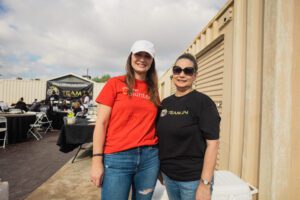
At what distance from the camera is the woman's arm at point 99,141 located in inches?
60.6

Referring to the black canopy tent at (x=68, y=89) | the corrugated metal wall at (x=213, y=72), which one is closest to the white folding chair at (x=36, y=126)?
→ the corrugated metal wall at (x=213, y=72)

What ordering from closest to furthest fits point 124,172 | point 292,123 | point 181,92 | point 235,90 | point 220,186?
point 124,172 < point 181,92 < point 220,186 < point 292,123 < point 235,90

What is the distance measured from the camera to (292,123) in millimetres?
2205

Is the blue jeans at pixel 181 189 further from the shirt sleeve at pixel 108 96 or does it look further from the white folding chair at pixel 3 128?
the white folding chair at pixel 3 128

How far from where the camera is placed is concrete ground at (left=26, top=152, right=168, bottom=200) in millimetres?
3324

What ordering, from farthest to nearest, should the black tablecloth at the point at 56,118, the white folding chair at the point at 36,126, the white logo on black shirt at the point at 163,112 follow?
the black tablecloth at the point at 56,118 < the white folding chair at the point at 36,126 < the white logo on black shirt at the point at 163,112

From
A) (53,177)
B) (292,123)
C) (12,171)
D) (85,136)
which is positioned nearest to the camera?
(292,123)

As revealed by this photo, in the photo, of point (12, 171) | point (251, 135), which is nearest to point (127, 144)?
point (251, 135)

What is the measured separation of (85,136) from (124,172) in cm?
387

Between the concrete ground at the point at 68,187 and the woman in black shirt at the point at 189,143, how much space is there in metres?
0.88

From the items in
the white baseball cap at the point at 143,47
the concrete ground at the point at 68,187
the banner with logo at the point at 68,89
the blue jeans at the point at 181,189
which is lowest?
the concrete ground at the point at 68,187

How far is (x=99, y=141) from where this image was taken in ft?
5.17

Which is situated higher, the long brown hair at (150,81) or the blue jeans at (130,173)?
the long brown hair at (150,81)

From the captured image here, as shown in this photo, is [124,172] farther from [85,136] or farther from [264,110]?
[85,136]
